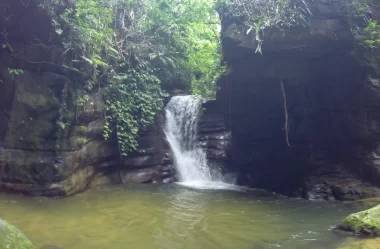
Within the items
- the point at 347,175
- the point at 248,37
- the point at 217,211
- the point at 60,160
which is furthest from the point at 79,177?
the point at 347,175

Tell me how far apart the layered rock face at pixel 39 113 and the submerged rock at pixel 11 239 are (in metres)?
4.96

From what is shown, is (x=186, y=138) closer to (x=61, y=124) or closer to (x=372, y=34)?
(x=61, y=124)

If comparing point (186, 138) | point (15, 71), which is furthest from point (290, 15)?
point (15, 71)

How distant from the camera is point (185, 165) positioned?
543 inches

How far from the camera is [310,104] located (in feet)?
38.3

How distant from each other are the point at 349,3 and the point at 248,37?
9.91ft

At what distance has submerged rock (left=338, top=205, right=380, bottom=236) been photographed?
6086 mm

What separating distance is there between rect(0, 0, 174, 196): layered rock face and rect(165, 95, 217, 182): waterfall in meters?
3.86

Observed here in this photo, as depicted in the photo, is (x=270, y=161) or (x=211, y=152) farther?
(x=211, y=152)

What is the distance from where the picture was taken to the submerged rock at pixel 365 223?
20.0 ft

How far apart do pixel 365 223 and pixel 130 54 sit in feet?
33.3

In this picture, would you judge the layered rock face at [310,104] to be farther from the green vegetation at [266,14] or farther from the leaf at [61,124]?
the leaf at [61,124]

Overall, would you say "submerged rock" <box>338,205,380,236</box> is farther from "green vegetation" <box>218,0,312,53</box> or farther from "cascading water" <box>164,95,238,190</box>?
"cascading water" <box>164,95,238,190</box>

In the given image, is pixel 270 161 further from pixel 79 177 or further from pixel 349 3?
pixel 79 177
